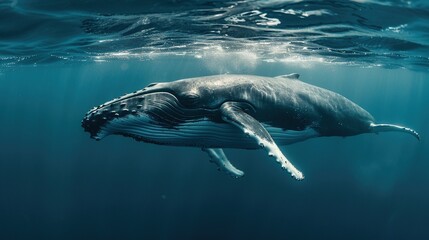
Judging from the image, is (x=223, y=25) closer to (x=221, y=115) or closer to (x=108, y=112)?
(x=221, y=115)

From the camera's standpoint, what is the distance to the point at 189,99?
697 centimetres

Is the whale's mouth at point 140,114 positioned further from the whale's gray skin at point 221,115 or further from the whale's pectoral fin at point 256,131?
the whale's pectoral fin at point 256,131

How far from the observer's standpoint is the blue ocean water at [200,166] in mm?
14359

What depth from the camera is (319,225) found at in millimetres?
26016

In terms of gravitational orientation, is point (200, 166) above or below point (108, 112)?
below

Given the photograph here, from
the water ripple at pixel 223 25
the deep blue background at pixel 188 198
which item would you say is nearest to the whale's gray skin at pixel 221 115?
the water ripple at pixel 223 25

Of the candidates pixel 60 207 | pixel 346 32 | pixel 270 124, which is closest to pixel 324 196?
pixel 346 32

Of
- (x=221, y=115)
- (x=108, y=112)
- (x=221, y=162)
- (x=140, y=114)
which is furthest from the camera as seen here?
(x=221, y=162)

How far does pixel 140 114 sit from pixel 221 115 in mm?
1502

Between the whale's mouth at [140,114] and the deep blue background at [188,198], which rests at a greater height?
the whale's mouth at [140,114]

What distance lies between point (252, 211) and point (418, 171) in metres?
31.5

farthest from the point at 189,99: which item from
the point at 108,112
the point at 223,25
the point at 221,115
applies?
the point at 223,25

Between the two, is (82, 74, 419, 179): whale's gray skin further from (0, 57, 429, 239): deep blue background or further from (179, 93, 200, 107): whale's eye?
(0, 57, 429, 239): deep blue background

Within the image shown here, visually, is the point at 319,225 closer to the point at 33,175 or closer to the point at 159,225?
the point at 159,225
